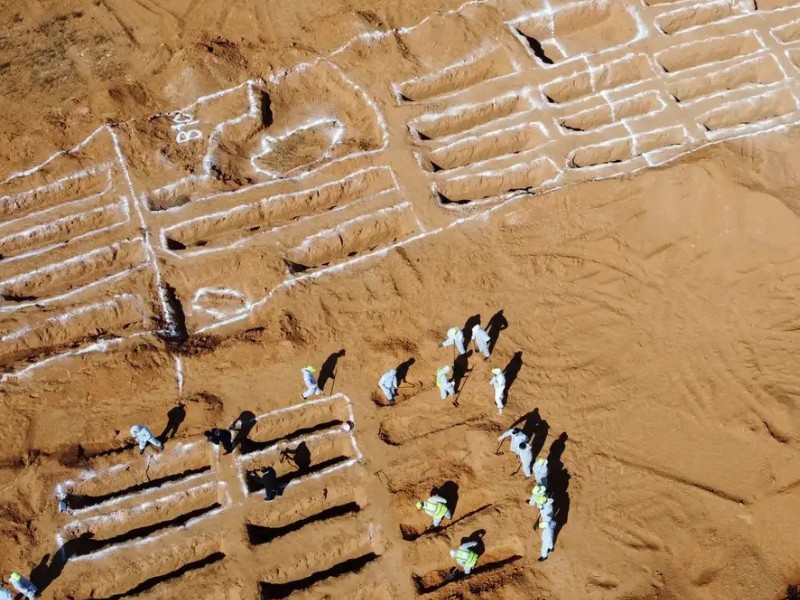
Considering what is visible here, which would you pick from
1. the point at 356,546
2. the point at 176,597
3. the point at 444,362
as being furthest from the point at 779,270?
the point at 176,597

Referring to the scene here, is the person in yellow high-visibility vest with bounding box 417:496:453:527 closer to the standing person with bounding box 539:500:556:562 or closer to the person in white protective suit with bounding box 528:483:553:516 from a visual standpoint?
the person in white protective suit with bounding box 528:483:553:516

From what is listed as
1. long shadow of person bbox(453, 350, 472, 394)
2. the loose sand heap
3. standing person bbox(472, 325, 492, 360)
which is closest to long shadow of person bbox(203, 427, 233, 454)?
the loose sand heap

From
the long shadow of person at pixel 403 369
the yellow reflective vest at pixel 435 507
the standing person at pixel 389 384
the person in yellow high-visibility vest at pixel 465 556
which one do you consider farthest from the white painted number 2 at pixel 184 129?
the person in yellow high-visibility vest at pixel 465 556

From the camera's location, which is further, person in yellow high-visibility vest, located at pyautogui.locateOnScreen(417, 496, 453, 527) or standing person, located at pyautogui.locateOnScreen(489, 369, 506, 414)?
standing person, located at pyautogui.locateOnScreen(489, 369, 506, 414)

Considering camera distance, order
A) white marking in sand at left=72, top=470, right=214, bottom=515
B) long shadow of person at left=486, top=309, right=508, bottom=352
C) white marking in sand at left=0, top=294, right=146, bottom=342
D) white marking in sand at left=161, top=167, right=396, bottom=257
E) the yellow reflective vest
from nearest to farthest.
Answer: the yellow reflective vest → white marking in sand at left=72, top=470, right=214, bottom=515 → white marking in sand at left=0, top=294, right=146, bottom=342 → long shadow of person at left=486, top=309, right=508, bottom=352 → white marking in sand at left=161, top=167, right=396, bottom=257

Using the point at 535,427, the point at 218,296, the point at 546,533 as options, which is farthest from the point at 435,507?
the point at 218,296

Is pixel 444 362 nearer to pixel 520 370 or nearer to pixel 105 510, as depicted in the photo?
pixel 520 370

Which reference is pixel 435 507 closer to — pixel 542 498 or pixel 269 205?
pixel 542 498
